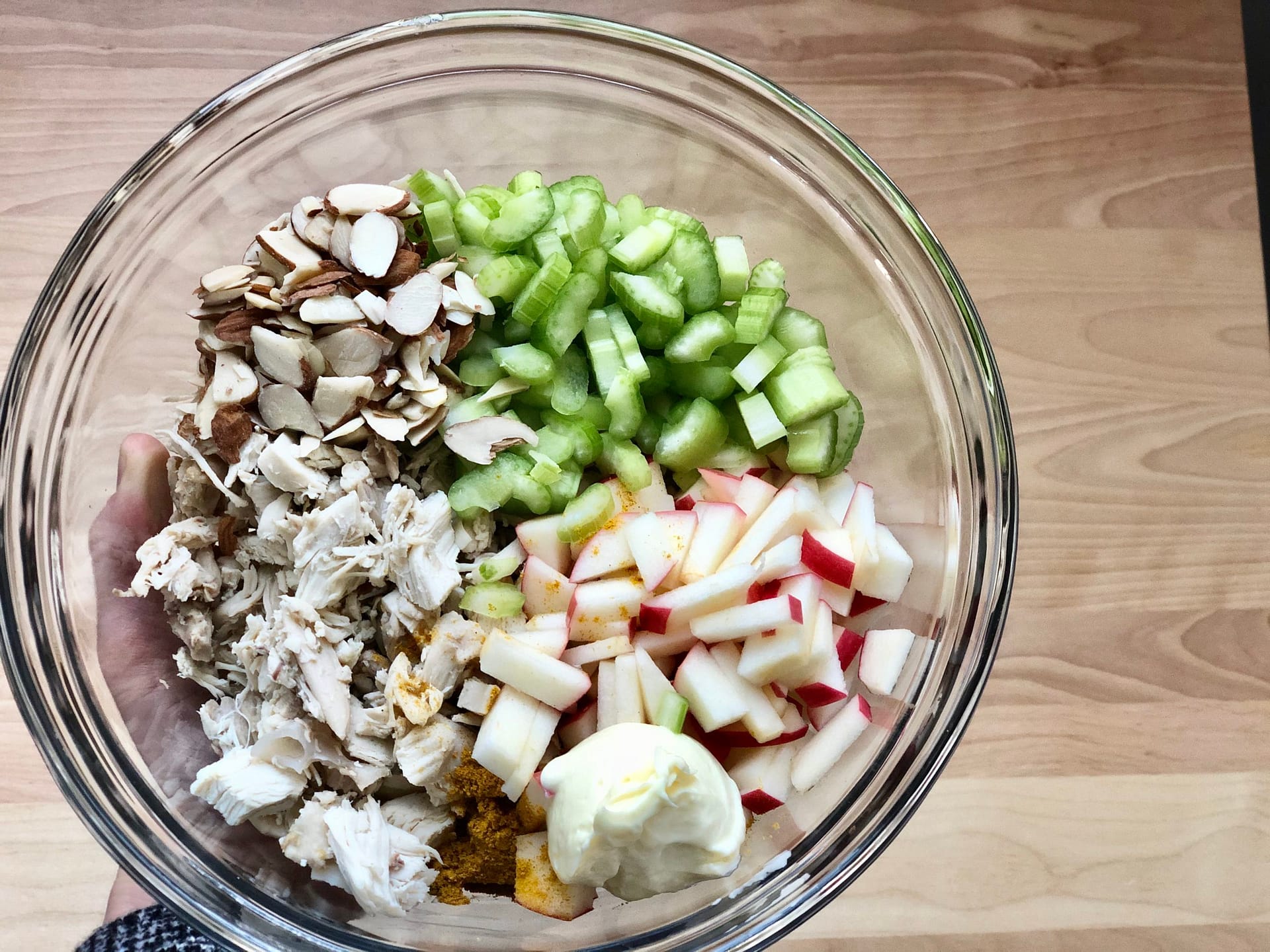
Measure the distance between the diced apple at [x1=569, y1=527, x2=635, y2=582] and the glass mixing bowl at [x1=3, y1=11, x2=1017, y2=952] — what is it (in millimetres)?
334

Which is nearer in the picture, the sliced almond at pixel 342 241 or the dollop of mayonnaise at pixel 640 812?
the dollop of mayonnaise at pixel 640 812

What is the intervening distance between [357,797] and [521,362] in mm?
502

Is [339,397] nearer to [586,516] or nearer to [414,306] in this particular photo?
[414,306]

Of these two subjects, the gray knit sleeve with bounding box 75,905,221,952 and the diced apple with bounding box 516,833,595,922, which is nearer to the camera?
the diced apple with bounding box 516,833,595,922

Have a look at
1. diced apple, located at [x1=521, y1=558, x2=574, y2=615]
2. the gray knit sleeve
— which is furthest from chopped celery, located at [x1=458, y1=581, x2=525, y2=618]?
the gray knit sleeve

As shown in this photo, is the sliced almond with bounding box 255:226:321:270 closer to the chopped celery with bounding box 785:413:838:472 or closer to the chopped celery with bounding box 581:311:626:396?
the chopped celery with bounding box 581:311:626:396

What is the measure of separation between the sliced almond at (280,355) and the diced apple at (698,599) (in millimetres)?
445

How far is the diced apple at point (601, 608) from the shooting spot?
988 millimetres

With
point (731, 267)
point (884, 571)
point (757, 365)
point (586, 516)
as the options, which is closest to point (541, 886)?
point (586, 516)

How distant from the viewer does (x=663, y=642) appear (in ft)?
3.27

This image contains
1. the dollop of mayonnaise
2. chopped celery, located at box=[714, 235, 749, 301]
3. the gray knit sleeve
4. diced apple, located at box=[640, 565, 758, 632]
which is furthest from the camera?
the gray knit sleeve

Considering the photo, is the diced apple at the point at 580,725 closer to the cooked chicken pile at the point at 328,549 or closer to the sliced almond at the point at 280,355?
the cooked chicken pile at the point at 328,549

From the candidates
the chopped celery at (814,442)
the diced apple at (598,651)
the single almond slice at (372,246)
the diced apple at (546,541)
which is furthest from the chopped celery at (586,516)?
the single almond slice at (372,246)

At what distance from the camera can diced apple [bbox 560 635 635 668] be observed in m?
0.99
